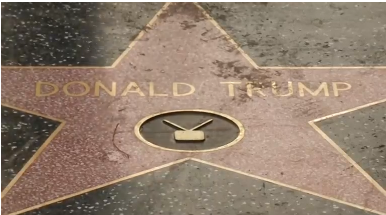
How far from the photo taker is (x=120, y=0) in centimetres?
393

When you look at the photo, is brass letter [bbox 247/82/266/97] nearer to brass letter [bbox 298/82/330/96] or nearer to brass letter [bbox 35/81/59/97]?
brass letter [bbox 298/82/330/96]

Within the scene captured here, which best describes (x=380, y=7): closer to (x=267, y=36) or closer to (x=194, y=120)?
(x=267, y=36)

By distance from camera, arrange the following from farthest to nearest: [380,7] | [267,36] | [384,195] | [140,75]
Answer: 1. [380,7]
2. [267,36]
3. [140,75]
4. [384,195]

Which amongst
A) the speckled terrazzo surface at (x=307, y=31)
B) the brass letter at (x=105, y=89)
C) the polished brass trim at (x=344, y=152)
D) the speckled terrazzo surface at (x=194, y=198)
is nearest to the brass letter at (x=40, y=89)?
the brass letter at (x=105, y=89)

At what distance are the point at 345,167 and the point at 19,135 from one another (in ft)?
2.77

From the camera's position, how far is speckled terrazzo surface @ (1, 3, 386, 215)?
301 centimetres

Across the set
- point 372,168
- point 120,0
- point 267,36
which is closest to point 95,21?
point 120,0

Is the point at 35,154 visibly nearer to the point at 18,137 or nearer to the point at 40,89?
the point at 18,137

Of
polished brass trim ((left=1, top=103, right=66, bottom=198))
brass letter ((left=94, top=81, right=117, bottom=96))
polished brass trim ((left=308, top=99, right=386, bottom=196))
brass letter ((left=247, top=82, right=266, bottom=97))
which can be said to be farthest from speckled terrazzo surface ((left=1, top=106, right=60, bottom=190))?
polished brass trim ((left=308, top=99, right=386, bottom=196))

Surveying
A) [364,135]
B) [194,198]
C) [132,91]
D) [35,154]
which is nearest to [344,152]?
[364,135]

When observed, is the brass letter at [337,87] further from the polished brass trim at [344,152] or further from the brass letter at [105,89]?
the brass letter at [105,89]

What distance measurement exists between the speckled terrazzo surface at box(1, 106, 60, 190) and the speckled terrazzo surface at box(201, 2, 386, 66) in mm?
704

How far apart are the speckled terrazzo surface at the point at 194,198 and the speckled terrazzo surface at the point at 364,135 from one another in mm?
219

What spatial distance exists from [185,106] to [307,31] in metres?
0.62
